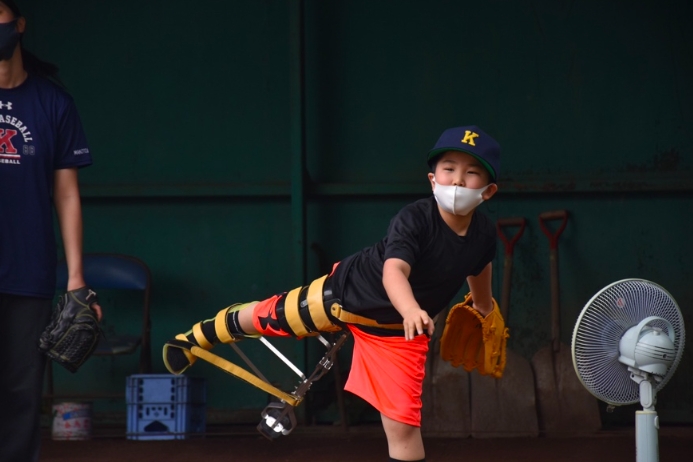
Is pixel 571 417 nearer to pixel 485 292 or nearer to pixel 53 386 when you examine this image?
pixel 485 292

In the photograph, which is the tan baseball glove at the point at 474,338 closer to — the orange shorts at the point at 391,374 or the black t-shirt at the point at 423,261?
the black t-shirt at the point at 423,261

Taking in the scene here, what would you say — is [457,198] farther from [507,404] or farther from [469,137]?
[507,404]

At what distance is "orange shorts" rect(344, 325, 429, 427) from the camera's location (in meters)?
3.48

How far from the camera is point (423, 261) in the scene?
349 centimetres

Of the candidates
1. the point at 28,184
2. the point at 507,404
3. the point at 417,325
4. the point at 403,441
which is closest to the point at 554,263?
the point at 507,404

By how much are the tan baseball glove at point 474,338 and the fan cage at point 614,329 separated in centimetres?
61

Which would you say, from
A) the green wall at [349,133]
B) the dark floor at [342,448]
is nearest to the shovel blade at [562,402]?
the dark floor at [342,448]

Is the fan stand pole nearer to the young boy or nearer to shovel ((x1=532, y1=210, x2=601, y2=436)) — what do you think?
the young boy

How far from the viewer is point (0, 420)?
295 cm

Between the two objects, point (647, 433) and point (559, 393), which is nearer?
point (647, 433)

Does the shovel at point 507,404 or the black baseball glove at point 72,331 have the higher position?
the black baseball glove at point 72,331

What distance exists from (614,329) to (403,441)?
0.81 meters

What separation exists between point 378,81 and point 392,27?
0.35 m

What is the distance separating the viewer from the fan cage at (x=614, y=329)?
3.24 m
